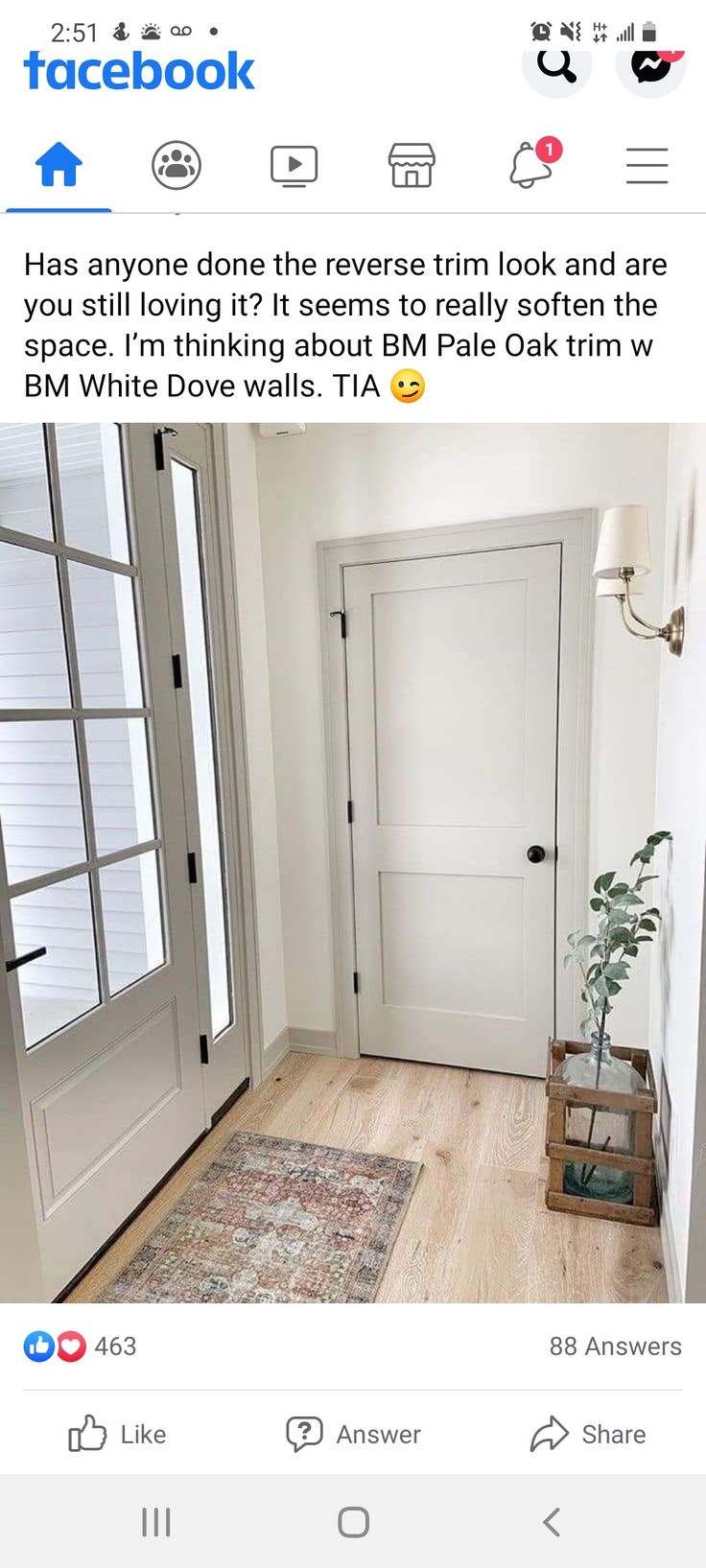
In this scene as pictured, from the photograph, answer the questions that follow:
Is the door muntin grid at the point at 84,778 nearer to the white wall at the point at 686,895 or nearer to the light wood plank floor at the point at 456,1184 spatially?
the light wood plank floor at the point at 456,1184

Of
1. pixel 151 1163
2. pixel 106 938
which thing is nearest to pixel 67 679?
pixel 106 938

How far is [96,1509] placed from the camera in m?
0.57

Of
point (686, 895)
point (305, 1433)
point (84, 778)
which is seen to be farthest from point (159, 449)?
point (305, 1433)

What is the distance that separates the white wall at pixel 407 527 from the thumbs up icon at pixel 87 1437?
1.64m

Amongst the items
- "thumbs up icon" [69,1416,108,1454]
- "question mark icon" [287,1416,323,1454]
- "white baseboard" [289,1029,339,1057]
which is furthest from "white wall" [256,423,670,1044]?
"thumbs up icon" [69,1416,108,1454]

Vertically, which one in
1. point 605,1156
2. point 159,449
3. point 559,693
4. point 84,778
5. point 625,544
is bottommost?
point 605,1156

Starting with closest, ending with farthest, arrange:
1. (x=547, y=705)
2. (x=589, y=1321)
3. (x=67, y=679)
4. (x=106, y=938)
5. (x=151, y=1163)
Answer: (x=589, y=1321), (x=67, y=679), (x=106, y=938), (x=151, y=1163), (x=547, y=705)

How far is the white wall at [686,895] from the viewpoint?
1.07 metres
